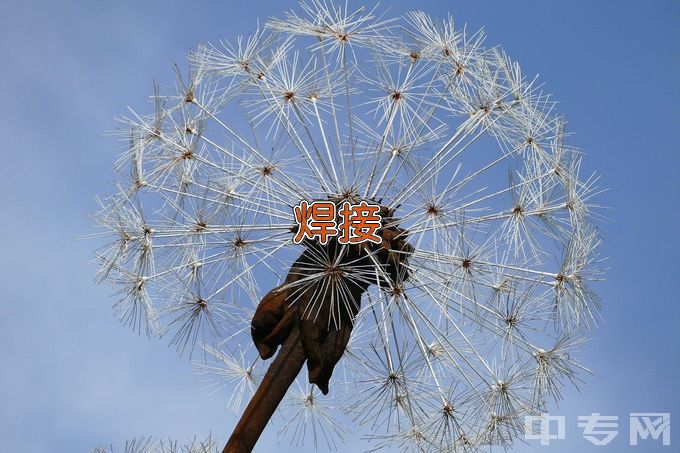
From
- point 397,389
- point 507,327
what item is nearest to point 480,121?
point 507,327

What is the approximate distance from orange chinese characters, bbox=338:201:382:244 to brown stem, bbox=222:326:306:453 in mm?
1034

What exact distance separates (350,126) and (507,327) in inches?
113

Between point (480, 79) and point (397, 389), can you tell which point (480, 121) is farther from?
point (397, 389)

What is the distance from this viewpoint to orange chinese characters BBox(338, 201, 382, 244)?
386 inches

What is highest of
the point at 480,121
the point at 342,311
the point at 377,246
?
the point at 480,121

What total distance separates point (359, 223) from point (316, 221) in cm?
45

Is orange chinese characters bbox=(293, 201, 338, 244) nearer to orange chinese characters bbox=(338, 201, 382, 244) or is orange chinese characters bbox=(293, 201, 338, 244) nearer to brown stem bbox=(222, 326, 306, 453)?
orange chinese characters bbox=(338, 201, 382, 244)

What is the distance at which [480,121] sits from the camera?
11.8m

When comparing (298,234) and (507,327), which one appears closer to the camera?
(298,234)

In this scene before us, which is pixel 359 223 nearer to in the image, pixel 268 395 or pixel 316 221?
pixel 316 221

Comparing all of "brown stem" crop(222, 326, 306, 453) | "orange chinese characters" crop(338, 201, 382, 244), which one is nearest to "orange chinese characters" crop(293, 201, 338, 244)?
"orange chinese characters" crop(338, 201, 382, 244)

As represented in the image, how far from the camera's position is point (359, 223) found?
993 cm

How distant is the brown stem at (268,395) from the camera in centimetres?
893

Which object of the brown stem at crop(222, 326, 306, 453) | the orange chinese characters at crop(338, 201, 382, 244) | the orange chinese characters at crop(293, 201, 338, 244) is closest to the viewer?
the brown stem at crop(222, 326, 306, 453)
